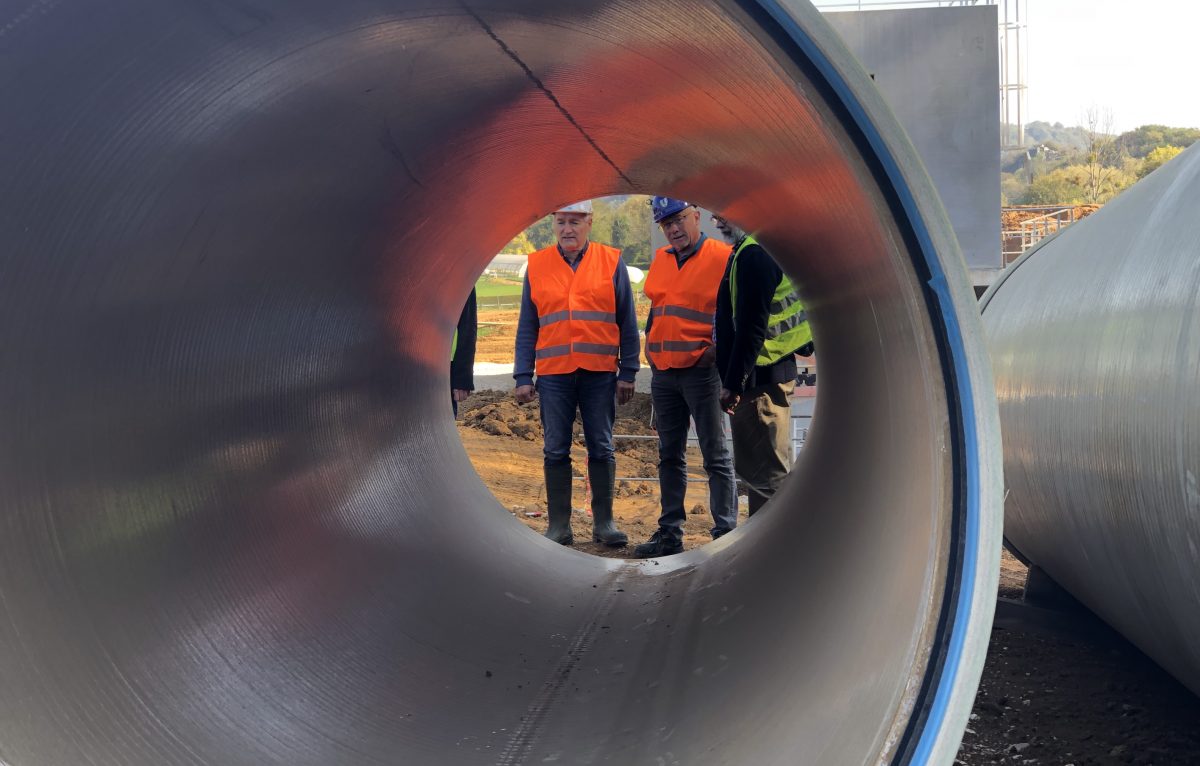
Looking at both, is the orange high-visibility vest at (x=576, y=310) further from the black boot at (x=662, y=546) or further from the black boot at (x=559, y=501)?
the black boot at (x=662, y=546)

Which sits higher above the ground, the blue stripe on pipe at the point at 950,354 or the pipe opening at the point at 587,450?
the blue stripe on pipe at the point at 950,354

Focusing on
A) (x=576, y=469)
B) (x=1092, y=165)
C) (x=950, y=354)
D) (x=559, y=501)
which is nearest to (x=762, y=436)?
(x=559, y=501)

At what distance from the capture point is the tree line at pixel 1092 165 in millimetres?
41113

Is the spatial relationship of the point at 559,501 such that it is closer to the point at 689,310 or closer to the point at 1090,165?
the point at 689,310

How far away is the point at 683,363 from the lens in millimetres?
5090

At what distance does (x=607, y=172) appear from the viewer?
13.1 ft

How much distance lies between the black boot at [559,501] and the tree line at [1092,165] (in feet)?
51.6

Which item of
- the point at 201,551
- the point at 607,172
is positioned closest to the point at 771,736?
the point at 201,551

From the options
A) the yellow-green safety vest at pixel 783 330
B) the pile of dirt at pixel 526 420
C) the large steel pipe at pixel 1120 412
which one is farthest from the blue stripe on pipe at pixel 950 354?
the pile of dirt at pixel 526 420

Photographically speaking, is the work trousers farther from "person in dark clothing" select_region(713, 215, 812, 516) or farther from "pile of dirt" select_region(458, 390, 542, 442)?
"pile of dirt" select_region(458, 390, 542, 442)

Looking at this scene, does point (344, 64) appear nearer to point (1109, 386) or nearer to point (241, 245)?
point (241, 245)

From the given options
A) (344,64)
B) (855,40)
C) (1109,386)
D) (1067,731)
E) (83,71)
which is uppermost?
(855,40)

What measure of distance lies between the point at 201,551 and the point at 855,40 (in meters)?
12.0

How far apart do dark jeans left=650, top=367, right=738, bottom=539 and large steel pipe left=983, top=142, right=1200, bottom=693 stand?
5.57 ft
